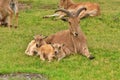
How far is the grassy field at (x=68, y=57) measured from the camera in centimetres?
984

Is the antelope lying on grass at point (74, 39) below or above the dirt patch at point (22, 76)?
above

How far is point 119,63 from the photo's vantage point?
35.1ft

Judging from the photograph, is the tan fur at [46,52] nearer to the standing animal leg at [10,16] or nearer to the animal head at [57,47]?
the animal head at [57,47]

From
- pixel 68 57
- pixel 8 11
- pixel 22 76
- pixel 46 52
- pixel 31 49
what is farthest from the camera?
pixel 8 11

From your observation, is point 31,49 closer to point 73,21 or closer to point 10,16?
point 73,21

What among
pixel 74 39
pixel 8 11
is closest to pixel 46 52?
pixel 74 39

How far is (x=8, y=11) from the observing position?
15.7 metres

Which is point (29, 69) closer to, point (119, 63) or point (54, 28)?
point (119, 63)

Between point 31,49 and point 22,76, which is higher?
point 31,49

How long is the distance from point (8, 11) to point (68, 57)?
5.01 meters

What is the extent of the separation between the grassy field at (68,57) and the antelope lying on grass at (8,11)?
15.8 inches

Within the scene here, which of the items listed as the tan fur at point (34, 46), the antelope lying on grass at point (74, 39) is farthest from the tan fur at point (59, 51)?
the tan fur at point (34, 46)

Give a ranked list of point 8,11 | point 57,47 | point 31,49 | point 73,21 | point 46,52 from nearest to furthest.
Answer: point 46,52 < point 57,47 < point 31,49 < point 73,21 < point 8,11

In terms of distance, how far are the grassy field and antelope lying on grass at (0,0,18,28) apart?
401 millimetres
